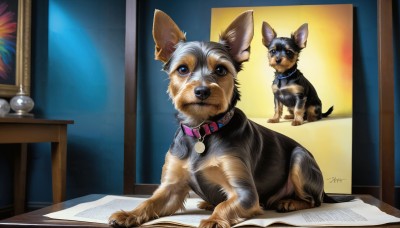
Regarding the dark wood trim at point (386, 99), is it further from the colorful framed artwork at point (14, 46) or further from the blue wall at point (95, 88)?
the colorful framed artwork at point (14, 46)

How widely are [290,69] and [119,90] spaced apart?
3.55ft

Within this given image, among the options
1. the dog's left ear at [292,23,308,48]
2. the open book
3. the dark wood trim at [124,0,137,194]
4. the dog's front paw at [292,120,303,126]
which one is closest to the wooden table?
the dark wood trim at [124,0,137,194]

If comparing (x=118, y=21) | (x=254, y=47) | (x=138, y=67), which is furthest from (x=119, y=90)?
(x=254, y=47)

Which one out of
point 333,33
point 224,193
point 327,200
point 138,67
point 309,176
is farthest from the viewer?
point 138,67

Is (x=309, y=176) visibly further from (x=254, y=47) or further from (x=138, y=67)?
(x=138, y=67)

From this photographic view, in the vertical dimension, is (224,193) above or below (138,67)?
below

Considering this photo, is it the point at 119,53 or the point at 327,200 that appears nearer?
the point at 327,200

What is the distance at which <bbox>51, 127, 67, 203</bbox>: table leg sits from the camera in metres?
2.46

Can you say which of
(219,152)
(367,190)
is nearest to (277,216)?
(219,152)

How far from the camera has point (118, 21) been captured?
2.74m

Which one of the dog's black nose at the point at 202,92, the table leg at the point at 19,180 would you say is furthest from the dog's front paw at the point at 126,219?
the table leg at the point at 19,180

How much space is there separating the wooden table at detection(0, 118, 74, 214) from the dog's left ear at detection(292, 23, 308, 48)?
140 cm

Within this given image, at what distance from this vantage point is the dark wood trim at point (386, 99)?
2311 millimetres

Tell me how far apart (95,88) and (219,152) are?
5.32ft
